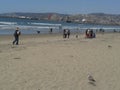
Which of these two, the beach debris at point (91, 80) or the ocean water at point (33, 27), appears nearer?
the beach debris at point (91, 80)

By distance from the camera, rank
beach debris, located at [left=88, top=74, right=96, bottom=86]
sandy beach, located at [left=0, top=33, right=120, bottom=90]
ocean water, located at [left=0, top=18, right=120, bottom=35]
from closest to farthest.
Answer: sandy beach, located at [left=0, top=33, right=120, bottom=90] < beach debris, located at [left=88, top=74, right=96, bottom=86] < ocean water, located at [left=0, top=18, right=120, bottom=35]

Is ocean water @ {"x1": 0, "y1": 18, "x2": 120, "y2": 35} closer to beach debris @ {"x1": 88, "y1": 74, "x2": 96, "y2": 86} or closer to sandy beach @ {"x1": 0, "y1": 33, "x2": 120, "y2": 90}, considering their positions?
sandy beach @ {"x1": 0, "y1": 33, "x2": 120, "y2": 90}

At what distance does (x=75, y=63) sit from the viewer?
1268 centimetres

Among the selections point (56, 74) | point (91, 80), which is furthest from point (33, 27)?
point (91, 80)

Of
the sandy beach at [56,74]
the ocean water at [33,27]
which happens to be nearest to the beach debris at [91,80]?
the sandy beach at [56,74]

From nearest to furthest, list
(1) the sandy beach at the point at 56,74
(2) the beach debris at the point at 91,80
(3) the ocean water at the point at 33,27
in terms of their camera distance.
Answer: (1) the sandy beach at the point at 56,74
(2) the beach debris at the point at 91,80
(3) the ocean water at the point at 33,27

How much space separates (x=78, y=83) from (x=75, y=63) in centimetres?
353

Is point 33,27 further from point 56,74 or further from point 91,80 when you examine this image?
point 91,80

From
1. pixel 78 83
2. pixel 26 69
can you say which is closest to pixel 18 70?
pixel 26 69

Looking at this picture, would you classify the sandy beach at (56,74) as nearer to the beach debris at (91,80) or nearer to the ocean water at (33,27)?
the beach debris at (91,80)

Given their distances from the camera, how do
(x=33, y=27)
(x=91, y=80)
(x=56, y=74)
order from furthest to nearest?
(x=33, y=27), (x=56, y=74), (x=91, y=80)

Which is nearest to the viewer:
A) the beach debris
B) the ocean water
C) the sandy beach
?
the sandy beach

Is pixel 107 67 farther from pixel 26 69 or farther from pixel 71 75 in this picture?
pixel 26 69

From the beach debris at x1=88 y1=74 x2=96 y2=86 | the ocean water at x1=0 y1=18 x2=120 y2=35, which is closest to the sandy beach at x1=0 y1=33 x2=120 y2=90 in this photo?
the beach debris at x1=88 y1=74 x2=96 y2=86
